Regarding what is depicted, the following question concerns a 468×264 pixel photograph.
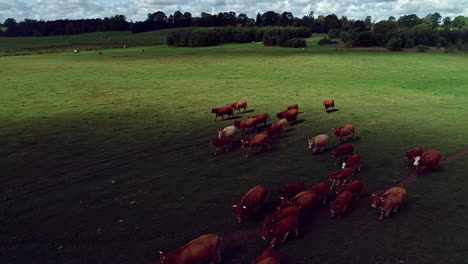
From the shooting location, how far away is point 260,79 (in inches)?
1759

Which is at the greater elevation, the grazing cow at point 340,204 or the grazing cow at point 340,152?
the grazing cow at point 340,152

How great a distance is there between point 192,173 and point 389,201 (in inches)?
348

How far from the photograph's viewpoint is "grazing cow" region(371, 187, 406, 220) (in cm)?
1211

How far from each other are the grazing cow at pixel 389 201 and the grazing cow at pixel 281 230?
3.39 metres

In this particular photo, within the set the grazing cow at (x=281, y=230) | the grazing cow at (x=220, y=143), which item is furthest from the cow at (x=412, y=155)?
the grazing cow at (x=220, y=143)

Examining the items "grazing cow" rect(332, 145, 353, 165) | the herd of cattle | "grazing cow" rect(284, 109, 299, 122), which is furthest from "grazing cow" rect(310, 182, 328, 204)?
"grazing cow" rect(284, 109, 299, 122)

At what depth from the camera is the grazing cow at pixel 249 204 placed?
12312 mm

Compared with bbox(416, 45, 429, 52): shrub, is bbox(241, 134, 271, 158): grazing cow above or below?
below

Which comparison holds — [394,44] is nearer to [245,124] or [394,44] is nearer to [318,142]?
[245,124]

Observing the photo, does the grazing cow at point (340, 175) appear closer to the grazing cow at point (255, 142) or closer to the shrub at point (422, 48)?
the grazing cow at point (255, 142)

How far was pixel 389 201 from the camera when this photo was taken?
1211 centimetres

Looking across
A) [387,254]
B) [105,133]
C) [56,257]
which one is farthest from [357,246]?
[105,133]

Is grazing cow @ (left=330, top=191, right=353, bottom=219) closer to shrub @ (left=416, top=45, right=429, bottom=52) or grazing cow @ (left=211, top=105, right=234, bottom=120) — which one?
grazing cow @ (left=211, top=105, right=234, bottom=120)

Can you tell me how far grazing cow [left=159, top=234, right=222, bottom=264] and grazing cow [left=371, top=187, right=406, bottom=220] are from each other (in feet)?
20.0
